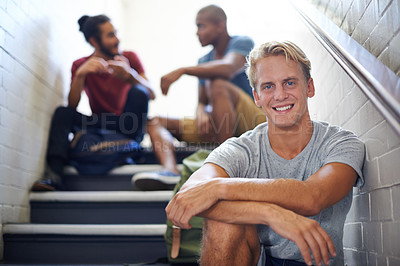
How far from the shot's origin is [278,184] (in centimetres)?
122

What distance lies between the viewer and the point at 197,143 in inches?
109

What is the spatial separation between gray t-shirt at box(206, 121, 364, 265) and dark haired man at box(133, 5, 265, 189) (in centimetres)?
83

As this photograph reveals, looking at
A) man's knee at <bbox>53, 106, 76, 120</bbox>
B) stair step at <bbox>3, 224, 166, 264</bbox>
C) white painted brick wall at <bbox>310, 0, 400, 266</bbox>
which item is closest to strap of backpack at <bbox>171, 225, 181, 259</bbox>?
stair step at <bbox>3, 224, 166, 264</bbox>

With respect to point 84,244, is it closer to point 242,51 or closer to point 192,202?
point 192,202

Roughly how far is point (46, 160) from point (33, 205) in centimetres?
36

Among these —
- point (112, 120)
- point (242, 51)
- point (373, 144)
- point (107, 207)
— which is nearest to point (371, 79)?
point (373, 144)

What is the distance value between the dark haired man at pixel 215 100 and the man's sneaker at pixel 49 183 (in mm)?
601

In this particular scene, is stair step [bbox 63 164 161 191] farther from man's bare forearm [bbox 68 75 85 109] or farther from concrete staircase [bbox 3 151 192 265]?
man's bare forearm [bbox 68 75 85 109]

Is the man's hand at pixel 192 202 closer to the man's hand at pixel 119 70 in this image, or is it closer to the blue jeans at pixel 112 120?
the blue jeans at pixel 112 120

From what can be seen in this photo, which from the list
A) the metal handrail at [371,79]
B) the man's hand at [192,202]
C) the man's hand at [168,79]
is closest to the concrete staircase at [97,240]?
the man's hand at [168,79]

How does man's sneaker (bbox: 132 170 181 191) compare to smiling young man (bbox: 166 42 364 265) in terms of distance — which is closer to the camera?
smiling young man (bbox: 166 42 364 265)

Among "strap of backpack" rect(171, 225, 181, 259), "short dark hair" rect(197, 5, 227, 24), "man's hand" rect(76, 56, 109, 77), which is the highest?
"short dark hair" rect(197, 5, 227, 24)

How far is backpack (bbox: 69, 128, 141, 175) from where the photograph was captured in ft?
8.20

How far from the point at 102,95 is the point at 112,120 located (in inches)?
10.1
